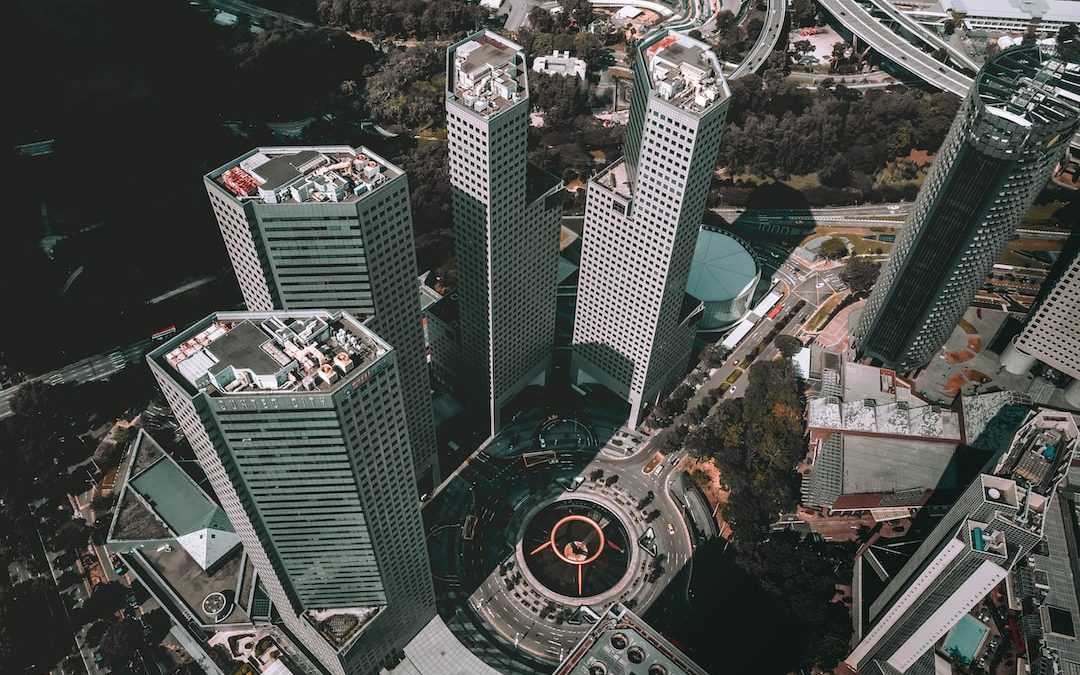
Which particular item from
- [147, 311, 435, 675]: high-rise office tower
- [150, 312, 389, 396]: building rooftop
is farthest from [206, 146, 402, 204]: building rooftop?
[150, 312, 389, 396]: building rooftop

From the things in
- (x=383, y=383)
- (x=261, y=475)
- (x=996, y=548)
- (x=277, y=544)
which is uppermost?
(x=383, y=383)

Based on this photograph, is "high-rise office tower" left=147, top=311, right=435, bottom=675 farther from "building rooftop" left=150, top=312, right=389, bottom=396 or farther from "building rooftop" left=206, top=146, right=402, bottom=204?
"building rooftop" left=206, top=146, right=402, bottom=204

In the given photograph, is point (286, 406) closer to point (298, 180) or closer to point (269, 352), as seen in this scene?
point (269, 352)

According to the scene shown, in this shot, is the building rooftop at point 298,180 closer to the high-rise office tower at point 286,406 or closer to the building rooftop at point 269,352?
the high-rise office tower at point 286,406

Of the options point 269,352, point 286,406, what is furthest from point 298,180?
point 286,406

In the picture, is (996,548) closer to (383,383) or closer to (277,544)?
(383,383)

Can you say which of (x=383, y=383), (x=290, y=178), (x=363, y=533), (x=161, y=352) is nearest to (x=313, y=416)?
(x=383, y=383)
